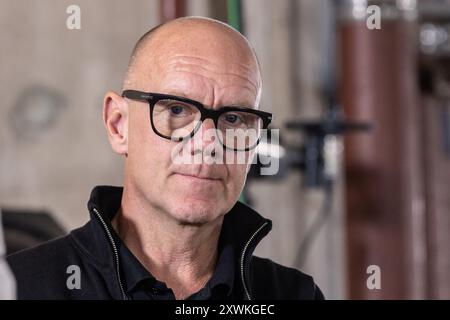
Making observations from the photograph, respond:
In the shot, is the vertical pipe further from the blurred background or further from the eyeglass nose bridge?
the eyeglass nose bridge

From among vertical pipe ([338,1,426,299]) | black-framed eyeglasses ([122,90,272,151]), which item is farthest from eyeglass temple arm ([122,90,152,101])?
vertical pipe ([338,1,426,299])

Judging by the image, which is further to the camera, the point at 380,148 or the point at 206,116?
the point at 380,148

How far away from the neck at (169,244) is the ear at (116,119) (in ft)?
0.10

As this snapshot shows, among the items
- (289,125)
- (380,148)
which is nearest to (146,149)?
(289,125)

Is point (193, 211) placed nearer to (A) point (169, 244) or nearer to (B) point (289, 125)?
(A) point (169, 244)

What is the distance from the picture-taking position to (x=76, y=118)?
3.11 feet

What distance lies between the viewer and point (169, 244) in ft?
1.32

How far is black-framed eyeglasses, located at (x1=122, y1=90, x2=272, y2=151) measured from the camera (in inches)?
14.6

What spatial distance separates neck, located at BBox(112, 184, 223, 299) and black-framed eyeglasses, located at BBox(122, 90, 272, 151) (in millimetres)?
40

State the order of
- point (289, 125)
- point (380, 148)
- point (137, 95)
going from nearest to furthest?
point (137, 95) → point (289, 125) → point (380, 148)

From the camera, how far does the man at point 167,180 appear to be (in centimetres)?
38

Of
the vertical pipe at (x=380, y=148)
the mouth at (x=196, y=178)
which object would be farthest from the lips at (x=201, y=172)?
the vertical pipe at (x=380, y=148)

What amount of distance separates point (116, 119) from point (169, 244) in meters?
0.06
